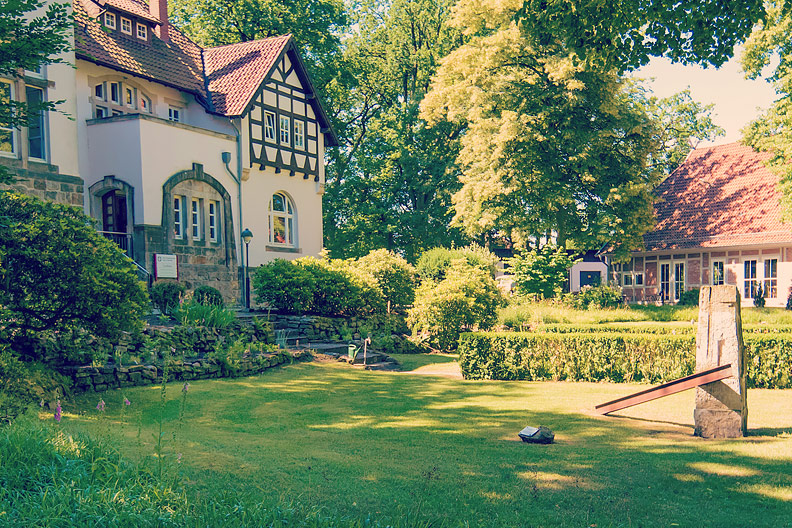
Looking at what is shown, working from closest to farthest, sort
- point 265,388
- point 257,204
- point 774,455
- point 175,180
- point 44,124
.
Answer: point 774,455 < point 265,388 < point 44,124 < point 175,180 < point 257,204

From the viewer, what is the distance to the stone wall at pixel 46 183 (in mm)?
16812

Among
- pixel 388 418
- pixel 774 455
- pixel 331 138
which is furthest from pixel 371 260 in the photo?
pixel 774 455

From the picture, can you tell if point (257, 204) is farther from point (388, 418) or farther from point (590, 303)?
point (388, 418)

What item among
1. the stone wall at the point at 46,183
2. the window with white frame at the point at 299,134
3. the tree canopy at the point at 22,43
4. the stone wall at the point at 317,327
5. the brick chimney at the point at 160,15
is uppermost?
the brick chimney at the point at 160,15

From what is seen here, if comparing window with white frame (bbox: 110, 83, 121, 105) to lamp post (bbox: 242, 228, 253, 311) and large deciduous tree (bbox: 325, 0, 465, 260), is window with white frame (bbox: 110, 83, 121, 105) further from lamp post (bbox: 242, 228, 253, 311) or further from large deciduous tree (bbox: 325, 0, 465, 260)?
large deciduous tree (bbox: 325, 0, 465, 260)

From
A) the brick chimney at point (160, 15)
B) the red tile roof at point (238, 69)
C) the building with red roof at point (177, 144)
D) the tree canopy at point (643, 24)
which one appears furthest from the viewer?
the brick chimney at point (160, 15)

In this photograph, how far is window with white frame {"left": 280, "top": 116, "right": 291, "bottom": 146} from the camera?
2634 centimetres

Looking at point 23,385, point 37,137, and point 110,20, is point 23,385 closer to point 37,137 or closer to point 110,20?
point 37,137

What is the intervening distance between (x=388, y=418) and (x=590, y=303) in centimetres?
1980

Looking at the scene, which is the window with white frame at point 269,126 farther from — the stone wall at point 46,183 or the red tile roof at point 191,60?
the stone wall at point 46,183

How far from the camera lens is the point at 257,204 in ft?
81.5

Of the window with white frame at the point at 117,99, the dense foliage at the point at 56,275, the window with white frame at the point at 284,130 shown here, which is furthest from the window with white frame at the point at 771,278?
the dense foliage at the point at 56,275

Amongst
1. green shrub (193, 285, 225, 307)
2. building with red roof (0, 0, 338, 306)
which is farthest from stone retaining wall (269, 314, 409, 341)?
building with red roof (0, 0, 338, 306)

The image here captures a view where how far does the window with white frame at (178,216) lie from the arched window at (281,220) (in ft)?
16.7
